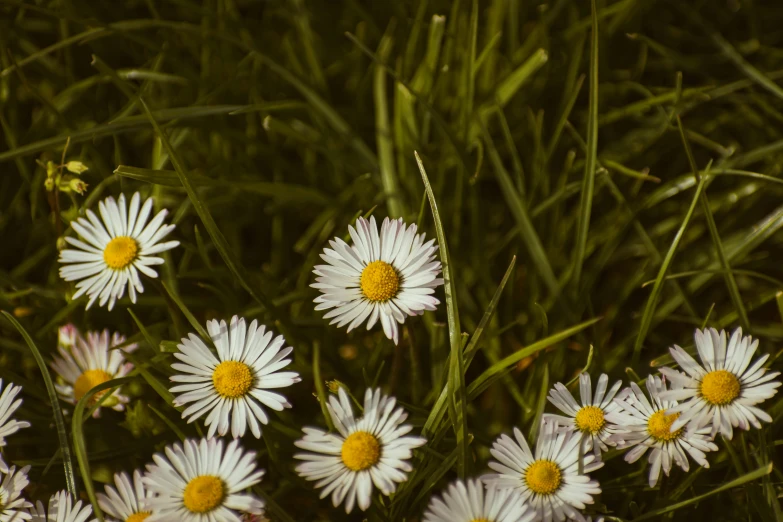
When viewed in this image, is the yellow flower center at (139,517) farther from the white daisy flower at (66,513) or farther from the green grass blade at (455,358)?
the green grass blade at (455,358)

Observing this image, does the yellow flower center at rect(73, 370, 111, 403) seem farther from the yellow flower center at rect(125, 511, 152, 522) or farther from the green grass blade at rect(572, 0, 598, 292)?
the green grass blade at rect(572, 0, 598, 292)

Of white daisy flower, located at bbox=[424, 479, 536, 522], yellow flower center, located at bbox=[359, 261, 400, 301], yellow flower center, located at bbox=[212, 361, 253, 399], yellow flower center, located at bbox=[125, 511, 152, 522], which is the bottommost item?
yellow flower center, located at bbox=[125, 511, 152, 522]

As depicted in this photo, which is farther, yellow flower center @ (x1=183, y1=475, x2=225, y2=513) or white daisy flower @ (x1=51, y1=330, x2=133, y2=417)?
white daisy flower @ (x1=51, y1=330, x2=133, y2=417)

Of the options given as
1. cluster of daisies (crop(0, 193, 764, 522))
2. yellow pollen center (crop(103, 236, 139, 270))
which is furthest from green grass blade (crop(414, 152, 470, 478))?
yellow pollen center (crop(103, 236, 139, 270))

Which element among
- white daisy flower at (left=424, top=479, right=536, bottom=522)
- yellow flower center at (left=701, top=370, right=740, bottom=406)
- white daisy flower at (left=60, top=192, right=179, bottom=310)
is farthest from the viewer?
white daisy flower at (left=60, top=192, right=179, bottom=310)

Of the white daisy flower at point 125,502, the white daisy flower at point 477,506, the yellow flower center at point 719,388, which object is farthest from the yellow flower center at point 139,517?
the yellow flower center at point 719,388

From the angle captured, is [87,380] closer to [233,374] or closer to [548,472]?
[233,374]

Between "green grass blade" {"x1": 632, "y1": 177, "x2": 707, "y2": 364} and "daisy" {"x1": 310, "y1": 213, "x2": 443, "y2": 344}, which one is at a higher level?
"green grass blade" {"x1": 632, "y1": 177, "x2": 707, "y2": 364}
